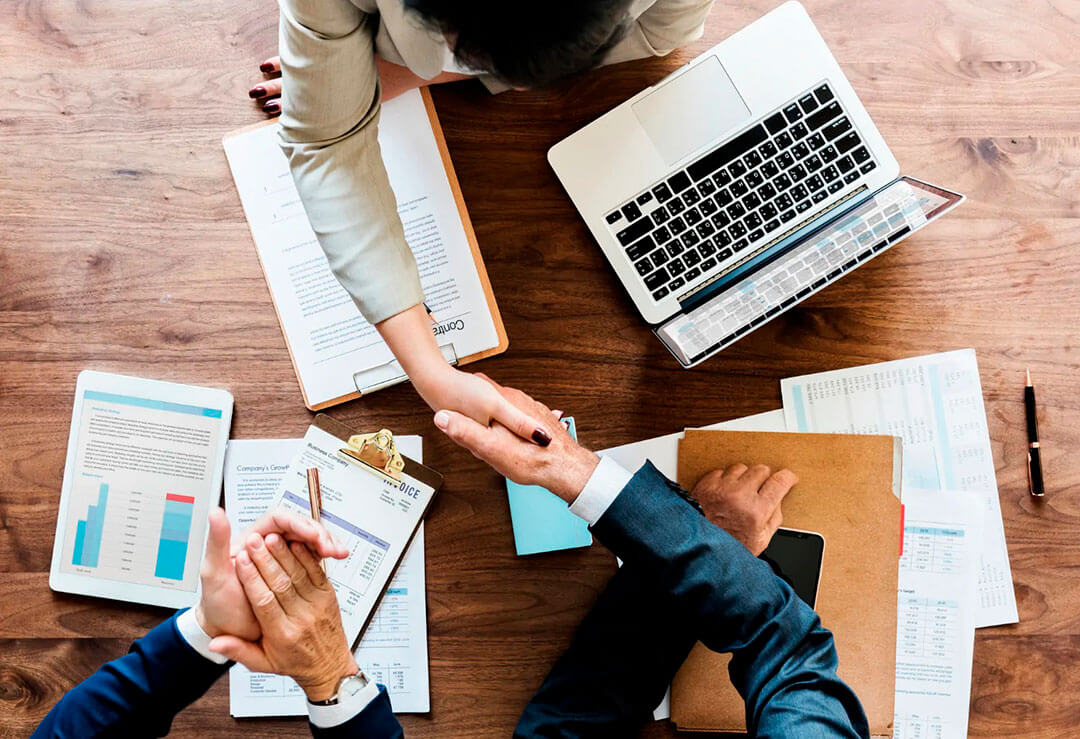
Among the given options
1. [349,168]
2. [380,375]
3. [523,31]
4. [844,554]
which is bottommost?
[844,554]

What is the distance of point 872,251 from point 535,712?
0.80m

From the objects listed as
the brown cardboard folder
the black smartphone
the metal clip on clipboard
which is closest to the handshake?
the metal clip on clipboard

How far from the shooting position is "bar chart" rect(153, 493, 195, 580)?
1.19 meters

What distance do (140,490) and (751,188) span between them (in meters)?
0.99

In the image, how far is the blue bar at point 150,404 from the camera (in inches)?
46.8

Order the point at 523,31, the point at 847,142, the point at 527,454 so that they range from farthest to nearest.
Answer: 1. the point at 847,142
2. the point at 527,454
3. the point at 523,31

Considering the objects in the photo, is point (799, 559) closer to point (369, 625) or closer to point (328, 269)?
point (369, 625)

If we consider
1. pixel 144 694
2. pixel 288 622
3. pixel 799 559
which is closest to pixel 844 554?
pixel 799 559

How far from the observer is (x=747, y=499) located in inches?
45.3

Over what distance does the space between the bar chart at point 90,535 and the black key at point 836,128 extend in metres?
1.16

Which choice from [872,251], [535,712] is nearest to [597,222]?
[872,251]

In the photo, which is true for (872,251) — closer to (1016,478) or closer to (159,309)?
(1016,478)

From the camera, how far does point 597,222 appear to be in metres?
1.14

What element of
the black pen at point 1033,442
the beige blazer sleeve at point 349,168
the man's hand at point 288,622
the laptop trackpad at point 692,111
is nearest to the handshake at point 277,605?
the man's hand at point 288,622
